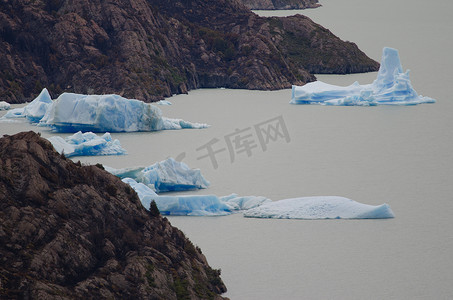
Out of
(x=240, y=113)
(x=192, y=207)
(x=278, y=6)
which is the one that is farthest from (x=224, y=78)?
(x=278, y=6)

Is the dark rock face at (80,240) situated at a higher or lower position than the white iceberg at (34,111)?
higher

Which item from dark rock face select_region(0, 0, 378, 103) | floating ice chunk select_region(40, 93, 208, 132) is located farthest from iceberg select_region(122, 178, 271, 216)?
dark rock face select_region(0, 0, 378, 103)

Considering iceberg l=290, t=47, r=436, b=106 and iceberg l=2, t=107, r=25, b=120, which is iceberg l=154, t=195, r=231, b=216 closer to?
iceberg l=2, t=107, r=25, b=120

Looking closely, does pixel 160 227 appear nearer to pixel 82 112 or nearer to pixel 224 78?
pixel 82 112

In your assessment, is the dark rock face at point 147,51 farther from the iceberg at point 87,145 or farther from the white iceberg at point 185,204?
the white iceberg at point 185,204

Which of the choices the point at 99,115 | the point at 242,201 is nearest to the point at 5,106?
the point at 99,115

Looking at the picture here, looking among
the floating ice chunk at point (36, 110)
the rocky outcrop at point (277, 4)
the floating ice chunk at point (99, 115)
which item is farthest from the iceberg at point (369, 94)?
the rocky outcrop at point (277, 4)
